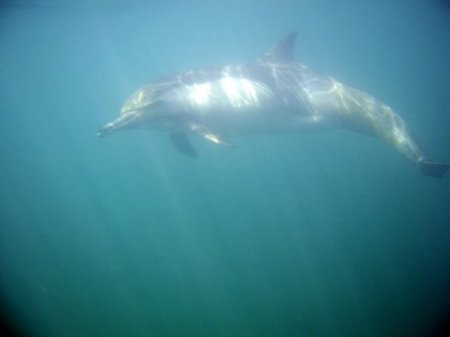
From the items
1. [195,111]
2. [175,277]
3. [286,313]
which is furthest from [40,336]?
[195,111]

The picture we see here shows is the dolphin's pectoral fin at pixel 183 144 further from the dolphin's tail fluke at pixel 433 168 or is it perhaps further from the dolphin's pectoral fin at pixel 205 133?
the dolphin's tail fluke at pixel 433 168

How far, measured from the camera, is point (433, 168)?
9.31 metres

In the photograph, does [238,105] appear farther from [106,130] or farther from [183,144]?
[106,130]

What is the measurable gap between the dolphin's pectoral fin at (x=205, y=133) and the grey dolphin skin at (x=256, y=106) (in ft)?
0.09

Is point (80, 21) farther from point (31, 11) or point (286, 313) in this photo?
point (286, 313)

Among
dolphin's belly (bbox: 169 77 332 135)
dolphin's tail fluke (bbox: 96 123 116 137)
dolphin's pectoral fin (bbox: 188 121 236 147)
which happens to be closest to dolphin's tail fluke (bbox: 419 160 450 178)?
dolphin's belly (bbox: 169 77 332 135)

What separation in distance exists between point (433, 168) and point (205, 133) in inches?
225

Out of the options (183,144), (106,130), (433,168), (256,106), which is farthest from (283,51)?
(106,130)

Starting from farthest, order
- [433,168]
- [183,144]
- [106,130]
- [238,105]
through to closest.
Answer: [183,144] < [238,105] < [433,168] < [106,130]

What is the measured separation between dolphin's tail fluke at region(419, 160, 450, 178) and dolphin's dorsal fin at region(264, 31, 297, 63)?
15.6ft

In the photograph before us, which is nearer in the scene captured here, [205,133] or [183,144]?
[205,133]

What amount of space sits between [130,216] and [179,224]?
11.3ft

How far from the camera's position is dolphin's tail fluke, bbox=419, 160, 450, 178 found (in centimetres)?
920

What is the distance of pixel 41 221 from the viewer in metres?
20.9
